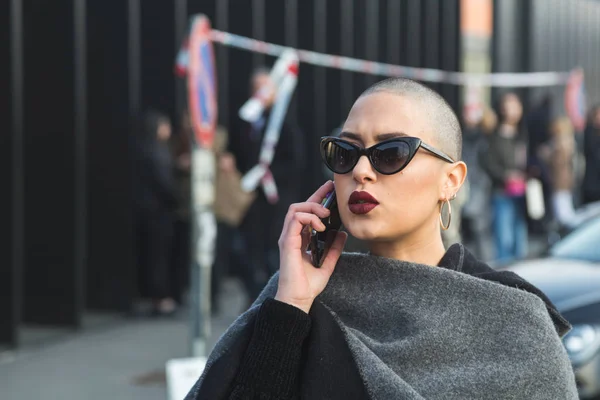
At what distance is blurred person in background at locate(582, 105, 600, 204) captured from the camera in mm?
13086

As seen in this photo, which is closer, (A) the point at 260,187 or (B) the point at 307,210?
(B) the point at 307,210

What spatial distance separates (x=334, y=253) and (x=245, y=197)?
6.84m

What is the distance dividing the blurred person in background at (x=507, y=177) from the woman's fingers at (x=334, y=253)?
920 cm

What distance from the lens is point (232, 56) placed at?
12.5 metres

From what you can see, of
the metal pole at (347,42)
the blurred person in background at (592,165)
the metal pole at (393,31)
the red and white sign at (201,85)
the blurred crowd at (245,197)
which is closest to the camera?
the red and white sign at (201,85)

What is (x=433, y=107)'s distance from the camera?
2.48 metres

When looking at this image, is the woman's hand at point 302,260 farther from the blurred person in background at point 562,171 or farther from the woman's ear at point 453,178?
the blurred person in background at point 562,171

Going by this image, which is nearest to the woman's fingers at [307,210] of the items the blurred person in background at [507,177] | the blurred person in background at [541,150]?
the blurred person in background at [507,177]

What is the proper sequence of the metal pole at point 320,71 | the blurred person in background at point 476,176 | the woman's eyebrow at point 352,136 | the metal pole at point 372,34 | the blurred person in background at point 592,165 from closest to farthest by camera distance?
the woman's eyebrow at point 352,136 < the blurred person in background at point 476,176 < the blurred person in background at point 592,165 < the metal pole at point 320,71 < the metal pole at point 372,34

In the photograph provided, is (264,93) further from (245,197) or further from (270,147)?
(245,197)

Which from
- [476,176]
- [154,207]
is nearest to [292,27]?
[476,176]

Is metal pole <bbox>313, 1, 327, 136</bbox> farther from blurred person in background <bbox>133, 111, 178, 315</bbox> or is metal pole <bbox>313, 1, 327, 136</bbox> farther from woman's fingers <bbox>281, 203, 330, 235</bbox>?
woman's fingers <bbox>281, 203, 330, 235</bbox>

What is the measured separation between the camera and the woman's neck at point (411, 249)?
2492 mm

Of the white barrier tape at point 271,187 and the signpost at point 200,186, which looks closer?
the signpost at point 200,186
